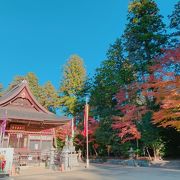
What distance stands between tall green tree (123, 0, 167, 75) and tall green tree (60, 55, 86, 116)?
11.7 meters

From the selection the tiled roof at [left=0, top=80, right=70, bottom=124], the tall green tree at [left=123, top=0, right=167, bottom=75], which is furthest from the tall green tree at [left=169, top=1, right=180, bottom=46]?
the tiled roof at [left=0, top=80, right=70, bottom=124]

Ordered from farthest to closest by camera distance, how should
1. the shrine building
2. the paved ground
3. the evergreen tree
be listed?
the evergreen tree < the shrine building < the paved ground

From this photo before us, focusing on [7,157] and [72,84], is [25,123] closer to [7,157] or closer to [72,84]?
[7,157]

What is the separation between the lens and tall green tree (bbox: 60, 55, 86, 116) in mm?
35925

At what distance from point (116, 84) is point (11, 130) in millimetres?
12600

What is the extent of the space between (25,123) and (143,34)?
15.6 metres

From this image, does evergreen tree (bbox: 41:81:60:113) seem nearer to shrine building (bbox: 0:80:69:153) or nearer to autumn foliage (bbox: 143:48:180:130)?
shrine building (bbox: 0:80:69:153)

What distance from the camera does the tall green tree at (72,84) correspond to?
35.9m

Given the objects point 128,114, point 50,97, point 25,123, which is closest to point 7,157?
point 25,123

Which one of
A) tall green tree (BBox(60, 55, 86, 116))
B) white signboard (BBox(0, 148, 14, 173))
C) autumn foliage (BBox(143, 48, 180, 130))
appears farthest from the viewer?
tall green tree (BBox(60, 55, 86, 116))

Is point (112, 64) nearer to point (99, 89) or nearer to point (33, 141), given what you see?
point (99, 89)

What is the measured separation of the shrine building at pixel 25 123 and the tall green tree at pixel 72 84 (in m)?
13.9

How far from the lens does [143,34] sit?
26.0 m

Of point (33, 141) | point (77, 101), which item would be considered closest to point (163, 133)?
point (33, 141)
